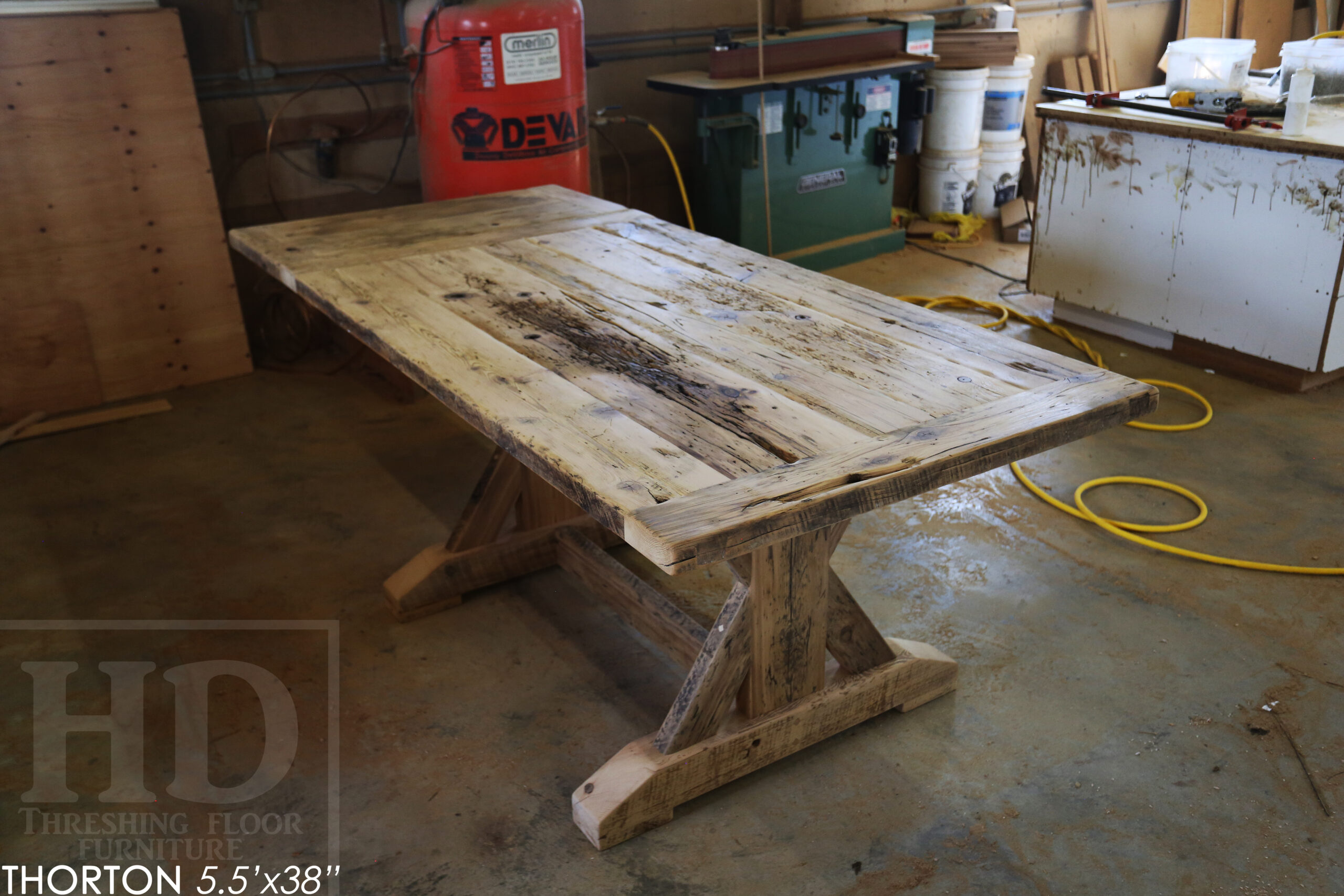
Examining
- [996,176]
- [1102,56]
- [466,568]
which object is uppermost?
[1102,56]

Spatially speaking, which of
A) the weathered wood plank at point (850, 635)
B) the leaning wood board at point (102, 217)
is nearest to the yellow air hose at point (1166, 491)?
the weathered wood plank at point (850, 635)

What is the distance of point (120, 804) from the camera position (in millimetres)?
1800

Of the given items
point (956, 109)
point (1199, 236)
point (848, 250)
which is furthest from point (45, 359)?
point (956, 109)

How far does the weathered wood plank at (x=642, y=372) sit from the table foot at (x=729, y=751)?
1.92ft

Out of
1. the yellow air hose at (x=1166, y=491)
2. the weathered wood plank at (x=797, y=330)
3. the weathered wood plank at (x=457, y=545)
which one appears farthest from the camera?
the yellow air hose at (x=1166, y=491)

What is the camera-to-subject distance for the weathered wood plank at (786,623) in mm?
1649

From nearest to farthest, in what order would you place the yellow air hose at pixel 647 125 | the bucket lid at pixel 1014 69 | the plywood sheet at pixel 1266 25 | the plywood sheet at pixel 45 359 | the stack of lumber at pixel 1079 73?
the plywood sheet at pixel 45 359, the yellow air hose at pixel 647 125, the bucket lid at pixel 1014 69, the stack of lumber at pixel 1079 73, the plywood sheet at pixel 1266 25

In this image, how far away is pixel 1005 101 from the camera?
5.00 metres

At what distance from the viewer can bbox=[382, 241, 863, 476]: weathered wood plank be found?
1.42m

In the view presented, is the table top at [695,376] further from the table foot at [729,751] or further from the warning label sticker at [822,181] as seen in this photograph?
the warning label sticker at [822,181]

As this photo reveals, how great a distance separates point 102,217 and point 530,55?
1.47 meters

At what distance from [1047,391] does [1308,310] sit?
6.97 feet

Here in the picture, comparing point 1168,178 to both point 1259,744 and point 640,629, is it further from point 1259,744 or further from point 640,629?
point 640,629

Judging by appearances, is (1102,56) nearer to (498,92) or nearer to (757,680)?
(498,92)
